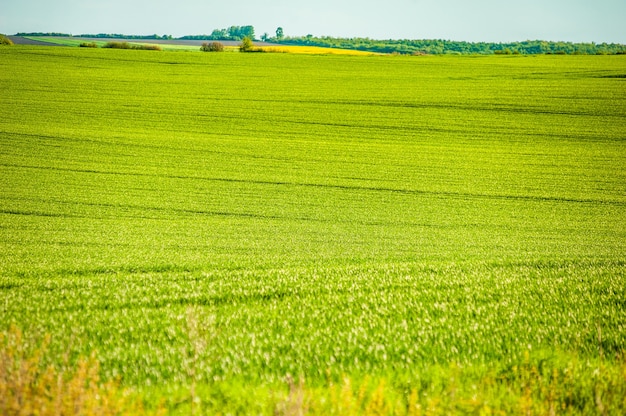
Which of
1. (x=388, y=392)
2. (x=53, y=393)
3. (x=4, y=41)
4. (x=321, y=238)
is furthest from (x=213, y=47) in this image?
(x=388, y=392)

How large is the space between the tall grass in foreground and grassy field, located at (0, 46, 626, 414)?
0.11ft

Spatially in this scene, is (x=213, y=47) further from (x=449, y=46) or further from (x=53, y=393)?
(x=53, y=393)

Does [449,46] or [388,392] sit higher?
[449,46]

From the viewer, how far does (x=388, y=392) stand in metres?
5.26

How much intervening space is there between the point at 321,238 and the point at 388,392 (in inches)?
440

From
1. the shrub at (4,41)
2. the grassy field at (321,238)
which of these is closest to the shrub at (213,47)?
the grassy field at (321,238)

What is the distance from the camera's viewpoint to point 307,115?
4062cm

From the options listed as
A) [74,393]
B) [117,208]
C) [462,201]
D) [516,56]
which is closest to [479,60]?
[516,56]

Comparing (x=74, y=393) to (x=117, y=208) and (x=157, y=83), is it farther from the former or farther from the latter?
(x=157, y=83)

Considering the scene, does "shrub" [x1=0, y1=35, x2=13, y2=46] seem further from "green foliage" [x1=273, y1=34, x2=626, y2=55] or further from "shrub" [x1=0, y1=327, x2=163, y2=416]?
"shrub" [x1=0, y1=327, x2=163, y2=416]

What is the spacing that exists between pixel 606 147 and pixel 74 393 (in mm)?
36326

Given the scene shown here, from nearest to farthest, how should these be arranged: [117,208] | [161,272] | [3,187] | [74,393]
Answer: [74,393] → [161,272] → [117,208] → [3,187]

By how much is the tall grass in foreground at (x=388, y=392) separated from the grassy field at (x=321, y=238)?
0.03m

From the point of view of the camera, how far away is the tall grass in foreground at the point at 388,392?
4609 mm
